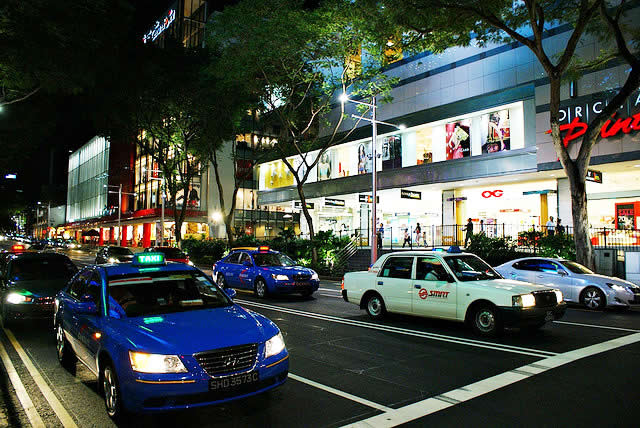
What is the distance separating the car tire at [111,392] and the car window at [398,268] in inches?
263

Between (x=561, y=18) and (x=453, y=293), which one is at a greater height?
(x=561, y=18)

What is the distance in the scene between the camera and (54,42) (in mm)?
14641

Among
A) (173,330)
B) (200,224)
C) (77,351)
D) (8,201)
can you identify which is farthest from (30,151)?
(8,201)

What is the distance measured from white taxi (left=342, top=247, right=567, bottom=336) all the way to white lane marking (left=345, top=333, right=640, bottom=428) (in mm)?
1073

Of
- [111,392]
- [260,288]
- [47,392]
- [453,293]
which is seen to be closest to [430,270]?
[453,293]

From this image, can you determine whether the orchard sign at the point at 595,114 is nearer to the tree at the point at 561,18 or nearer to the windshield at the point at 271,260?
the tree at the point at 561,18

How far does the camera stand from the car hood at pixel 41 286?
364 inches

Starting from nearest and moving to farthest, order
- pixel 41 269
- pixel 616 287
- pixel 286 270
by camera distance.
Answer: pixel 41 269, pixel 616 287, pixel 286 270

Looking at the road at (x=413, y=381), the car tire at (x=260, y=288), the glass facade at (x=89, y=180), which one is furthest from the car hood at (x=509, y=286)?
the glass facade at (x=89, y=180)

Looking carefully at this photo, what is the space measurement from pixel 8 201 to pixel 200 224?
99.6 ft

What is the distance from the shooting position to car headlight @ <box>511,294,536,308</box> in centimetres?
814

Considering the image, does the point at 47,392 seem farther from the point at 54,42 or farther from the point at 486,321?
the point at 54,42

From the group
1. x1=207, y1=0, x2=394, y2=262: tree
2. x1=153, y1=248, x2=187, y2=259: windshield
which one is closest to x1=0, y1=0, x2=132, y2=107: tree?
x1=207, y1=0, x2=394, y2=262: tree

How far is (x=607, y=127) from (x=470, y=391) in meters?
19.1
